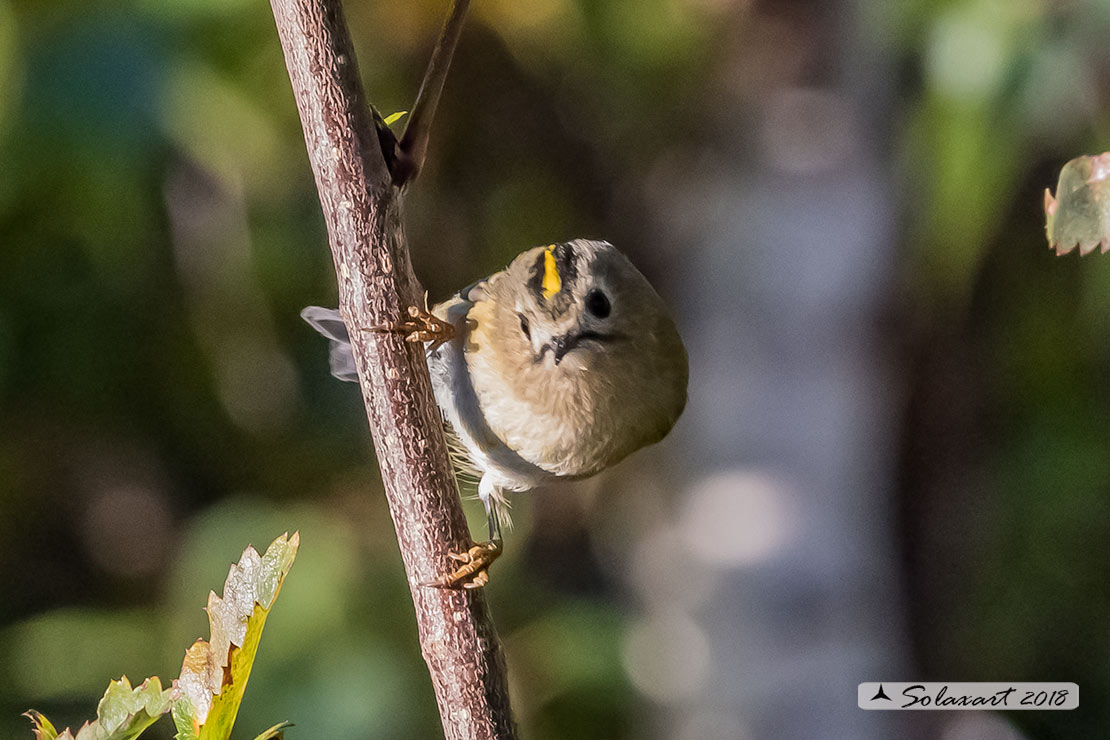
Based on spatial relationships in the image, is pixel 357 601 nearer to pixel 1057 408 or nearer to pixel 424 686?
pixel 424 686

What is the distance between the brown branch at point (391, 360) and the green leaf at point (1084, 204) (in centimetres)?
31

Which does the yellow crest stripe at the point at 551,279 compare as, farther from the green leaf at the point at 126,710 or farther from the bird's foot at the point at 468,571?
the green leaf at the point at 126,710

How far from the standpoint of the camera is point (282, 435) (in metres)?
0.93

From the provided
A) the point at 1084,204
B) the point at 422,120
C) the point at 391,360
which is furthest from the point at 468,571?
the point at 1084,204

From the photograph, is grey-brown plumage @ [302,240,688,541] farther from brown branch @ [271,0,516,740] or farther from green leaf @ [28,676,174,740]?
green leaf @ [28,676,174,740]

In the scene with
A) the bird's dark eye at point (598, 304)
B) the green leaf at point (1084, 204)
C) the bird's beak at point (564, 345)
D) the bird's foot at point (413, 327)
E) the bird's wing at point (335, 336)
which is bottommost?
the green leaf at point (1084, 204)

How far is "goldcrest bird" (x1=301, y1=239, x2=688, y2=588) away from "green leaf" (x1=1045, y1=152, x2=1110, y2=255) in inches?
11.2

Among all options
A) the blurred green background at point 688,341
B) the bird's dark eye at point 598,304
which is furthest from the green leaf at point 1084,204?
the blurred green background at point 688,341

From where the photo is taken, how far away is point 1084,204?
0.40m

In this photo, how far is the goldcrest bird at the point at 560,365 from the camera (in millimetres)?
619

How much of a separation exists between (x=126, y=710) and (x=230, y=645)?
0.07m

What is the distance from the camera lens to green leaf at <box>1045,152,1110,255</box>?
1.31 feet

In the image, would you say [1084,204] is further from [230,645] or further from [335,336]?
[335,336]

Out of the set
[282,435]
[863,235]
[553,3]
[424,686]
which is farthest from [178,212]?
[863,235]
